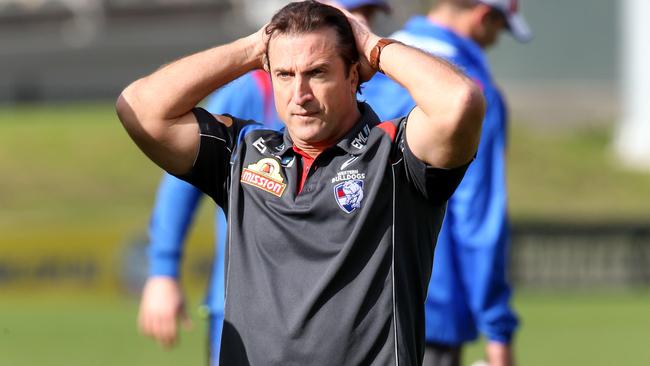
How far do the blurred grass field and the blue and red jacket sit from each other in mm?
1947

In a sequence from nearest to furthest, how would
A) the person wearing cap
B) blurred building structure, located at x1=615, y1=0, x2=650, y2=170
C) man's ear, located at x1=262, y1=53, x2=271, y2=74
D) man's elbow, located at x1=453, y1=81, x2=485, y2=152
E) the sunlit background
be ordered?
man's elbow, located at x1=453, y1=81, x2=485, y2=152
man's ear, located at x1=262, y1=53, x2=271, y2=74
the person wearing cap
the sunlit background
blurred building structure, located at x1=615, y1=0, x2=650, y2=170

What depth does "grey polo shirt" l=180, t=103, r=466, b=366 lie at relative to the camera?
4211 mm

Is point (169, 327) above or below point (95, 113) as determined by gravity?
above

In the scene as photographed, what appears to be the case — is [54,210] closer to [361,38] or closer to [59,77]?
[59,77]

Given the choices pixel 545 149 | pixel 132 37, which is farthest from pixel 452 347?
pixel 132 37

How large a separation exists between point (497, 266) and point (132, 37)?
36012 millimetres

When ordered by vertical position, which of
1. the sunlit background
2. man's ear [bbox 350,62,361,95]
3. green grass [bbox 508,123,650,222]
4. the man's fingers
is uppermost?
man's ear [bbox 350,62,361,95]

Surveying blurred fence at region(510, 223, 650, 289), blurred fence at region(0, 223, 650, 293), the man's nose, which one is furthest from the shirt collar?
blurred fence at region(510, 223, 650, 289)

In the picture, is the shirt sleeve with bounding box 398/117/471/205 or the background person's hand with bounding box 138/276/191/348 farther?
the background person's hand with bounding box 138/276/191/348

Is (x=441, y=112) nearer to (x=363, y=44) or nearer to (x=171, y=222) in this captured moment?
(x=363, y=44)

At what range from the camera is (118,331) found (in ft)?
51.0

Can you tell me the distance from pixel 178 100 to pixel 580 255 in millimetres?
16051

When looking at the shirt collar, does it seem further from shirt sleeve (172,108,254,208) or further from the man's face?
shirt sleeve (172,108,254,208)

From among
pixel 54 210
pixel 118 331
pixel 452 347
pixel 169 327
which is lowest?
pixel 54 210
